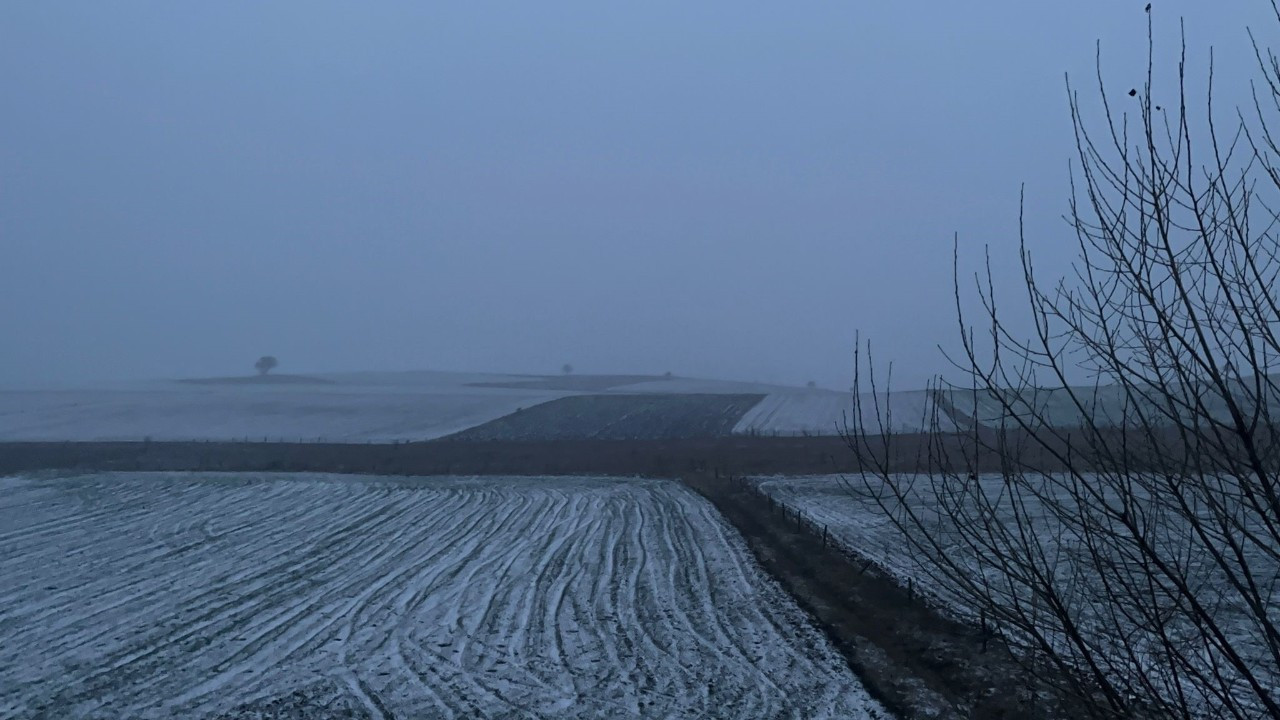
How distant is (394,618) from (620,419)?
146ft

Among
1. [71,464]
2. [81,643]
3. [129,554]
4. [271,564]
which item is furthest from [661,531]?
[71,464]

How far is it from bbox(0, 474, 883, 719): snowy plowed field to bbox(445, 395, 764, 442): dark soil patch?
25.3m

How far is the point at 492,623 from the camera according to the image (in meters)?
13.1

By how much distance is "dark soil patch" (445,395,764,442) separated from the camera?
49.9 m

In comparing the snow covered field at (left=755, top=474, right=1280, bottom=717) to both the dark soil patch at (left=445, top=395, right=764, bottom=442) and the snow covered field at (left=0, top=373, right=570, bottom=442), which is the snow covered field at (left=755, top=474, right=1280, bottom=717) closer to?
the dark soil patch at (left=445, top=395, right=764, bottom=442)

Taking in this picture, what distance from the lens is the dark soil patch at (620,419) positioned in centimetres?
4991

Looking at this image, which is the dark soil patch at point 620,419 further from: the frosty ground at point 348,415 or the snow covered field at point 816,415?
the snow covered field at point 816,415

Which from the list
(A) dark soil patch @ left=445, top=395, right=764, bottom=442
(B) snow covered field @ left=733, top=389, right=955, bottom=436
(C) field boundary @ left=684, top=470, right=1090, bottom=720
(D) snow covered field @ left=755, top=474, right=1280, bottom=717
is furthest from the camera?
(A) dark soil patch @ left=445, top=395, right=764, bottom=442

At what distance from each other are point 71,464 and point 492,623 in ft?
113

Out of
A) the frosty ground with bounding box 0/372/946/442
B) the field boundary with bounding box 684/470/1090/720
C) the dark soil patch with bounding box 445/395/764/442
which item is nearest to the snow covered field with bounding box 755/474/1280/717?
the field boundary with bounding box 684/470/1090/720

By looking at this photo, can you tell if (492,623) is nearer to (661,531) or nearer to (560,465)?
(661,531)

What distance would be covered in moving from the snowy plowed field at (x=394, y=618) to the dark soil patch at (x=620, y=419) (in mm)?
25344

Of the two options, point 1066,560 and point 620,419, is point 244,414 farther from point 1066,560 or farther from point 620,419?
point 1066,560

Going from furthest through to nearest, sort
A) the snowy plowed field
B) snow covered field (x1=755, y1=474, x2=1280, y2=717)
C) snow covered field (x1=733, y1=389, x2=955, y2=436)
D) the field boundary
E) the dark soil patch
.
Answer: the dark soil patch
snow covered field (x1=733, y1=389, x2=955, y2=436)
the snowy plowed field
the field boundary
snow covered field (x1=755, y1=474, x2=1280, y2=717)
